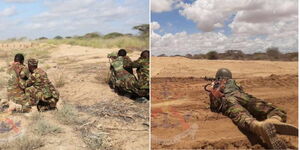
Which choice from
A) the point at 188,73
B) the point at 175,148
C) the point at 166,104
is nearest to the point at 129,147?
the point at 175,148

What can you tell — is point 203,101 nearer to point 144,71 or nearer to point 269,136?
point 144,71

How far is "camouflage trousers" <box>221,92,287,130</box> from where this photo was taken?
3.84m

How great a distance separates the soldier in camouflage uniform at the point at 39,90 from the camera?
5.20 metres

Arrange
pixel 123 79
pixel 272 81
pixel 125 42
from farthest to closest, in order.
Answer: pixel 125 42 → pixel 123 79 → pixel 272 81

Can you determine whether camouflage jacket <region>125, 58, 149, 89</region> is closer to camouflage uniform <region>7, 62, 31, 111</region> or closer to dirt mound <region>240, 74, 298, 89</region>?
dirt mound <region>240, 74, 298, 89</region>

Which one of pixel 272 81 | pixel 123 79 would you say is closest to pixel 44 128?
pixel 123 79

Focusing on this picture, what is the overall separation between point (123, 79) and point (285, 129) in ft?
11.5

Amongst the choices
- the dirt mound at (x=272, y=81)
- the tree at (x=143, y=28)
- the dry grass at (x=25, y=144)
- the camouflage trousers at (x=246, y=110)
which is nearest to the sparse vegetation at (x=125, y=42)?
the tree at (x=143, y=28)

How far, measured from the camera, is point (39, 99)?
5227mm

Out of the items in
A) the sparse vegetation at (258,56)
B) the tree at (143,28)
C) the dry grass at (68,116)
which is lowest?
the dry grass at (68,116)

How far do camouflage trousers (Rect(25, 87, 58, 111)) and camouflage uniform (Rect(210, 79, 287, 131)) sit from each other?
2501 mm

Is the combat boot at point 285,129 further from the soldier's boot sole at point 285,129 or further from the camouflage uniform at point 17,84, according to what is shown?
the camouflage uniform at point 17,84

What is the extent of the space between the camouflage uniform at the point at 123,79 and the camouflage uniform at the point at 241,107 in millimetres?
1905

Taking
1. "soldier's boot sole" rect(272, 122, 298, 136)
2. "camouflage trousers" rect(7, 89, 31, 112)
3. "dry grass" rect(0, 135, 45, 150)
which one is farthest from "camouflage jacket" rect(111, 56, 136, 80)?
"soldier's boot sole" rect(272, 122, 298, 136)
